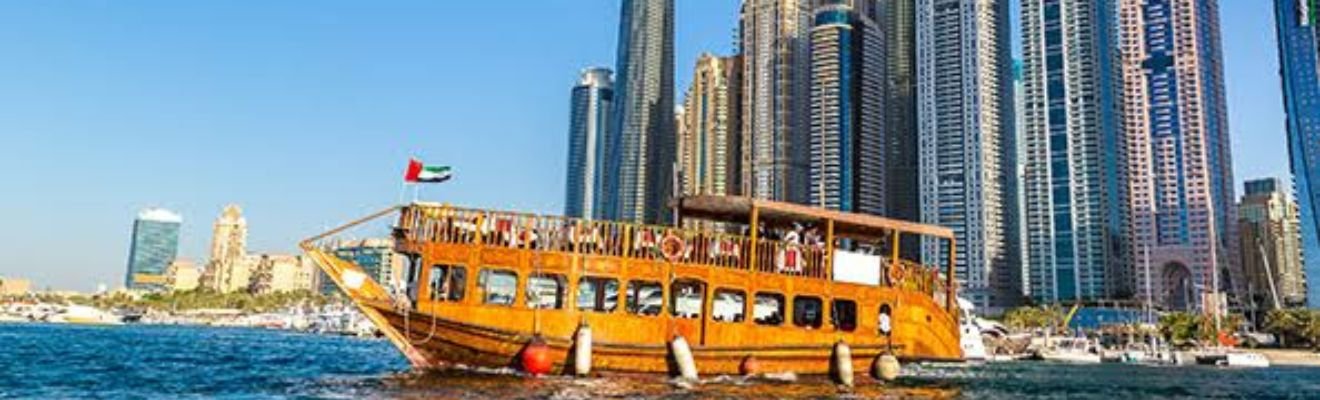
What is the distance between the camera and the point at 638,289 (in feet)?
71.7

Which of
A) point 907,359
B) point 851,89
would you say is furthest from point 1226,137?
point 907,359

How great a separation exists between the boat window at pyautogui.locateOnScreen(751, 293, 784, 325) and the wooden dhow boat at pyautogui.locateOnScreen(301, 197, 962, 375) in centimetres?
13

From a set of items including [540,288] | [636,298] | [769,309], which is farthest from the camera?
[769,309]

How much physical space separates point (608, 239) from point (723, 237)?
259cm

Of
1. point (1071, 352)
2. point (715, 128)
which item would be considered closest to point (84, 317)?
point (715, 128)

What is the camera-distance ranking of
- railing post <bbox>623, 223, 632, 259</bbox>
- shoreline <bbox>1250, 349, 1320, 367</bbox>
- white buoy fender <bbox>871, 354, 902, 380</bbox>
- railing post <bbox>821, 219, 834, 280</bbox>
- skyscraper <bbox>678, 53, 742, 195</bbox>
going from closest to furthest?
railing post <bbox>623, 223, 632, 259</bbox>, railing post <bbox>821, 219, 834, 280</bbox>, white buoy fender <bbox>871, 354, 902, 380</bbox>, shoreline <bbox>1250, 349, 1320, 367</bbox>, skyscraper <bbox>678, 53, 742, 195</bbox>

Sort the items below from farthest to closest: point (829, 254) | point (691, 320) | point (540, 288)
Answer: point (829, 254)
point (691, 320)
point (540, 288)

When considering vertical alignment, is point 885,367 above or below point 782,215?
below

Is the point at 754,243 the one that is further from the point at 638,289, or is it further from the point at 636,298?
the point at 636,298

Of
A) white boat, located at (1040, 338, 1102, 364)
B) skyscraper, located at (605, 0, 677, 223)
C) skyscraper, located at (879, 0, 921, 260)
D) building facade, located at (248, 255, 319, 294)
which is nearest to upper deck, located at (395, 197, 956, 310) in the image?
white boat, located at (1040, 338, 1102, 364)

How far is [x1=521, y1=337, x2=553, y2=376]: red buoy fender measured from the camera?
18125 millimetres

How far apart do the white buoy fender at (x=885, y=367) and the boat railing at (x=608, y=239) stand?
2.39 m

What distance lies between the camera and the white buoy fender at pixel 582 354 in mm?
18391

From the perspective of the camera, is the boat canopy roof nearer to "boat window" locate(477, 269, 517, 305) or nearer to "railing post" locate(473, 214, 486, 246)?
"boat window" locate(477, 269, 517, 305)
